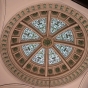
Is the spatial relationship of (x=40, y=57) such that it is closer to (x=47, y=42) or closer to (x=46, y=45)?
(x=46, y=45)

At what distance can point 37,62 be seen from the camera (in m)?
11.6

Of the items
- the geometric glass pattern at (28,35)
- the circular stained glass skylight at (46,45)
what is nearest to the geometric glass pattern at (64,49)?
the circular stained glass skylight at (46,45)

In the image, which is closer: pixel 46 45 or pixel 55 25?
pixel 55 25

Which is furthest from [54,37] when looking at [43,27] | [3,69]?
[3,69]

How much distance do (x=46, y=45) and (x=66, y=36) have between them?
3.86 ft

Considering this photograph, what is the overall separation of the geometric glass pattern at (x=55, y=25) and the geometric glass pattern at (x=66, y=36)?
0.38 metres

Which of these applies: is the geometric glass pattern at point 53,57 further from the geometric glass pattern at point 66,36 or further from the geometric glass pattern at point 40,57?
the geometric glass pattern at point 66,36

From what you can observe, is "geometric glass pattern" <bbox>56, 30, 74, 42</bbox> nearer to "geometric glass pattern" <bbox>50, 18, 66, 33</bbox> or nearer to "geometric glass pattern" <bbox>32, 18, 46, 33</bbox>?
"geometric glass pattern" <bbox>50, 18, 66, 33</bbox>

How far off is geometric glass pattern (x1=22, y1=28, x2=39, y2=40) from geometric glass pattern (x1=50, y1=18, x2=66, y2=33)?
905 mm

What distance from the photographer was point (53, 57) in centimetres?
1174

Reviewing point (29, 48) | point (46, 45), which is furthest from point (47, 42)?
point (29, 48)

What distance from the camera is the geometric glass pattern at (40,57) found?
11.6 m

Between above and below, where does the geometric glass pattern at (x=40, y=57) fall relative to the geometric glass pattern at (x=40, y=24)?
below

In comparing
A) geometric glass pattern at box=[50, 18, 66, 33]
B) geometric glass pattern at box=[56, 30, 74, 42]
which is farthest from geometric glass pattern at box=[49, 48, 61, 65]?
geometric glass pattern at box=[50, 18, 66, 33]
